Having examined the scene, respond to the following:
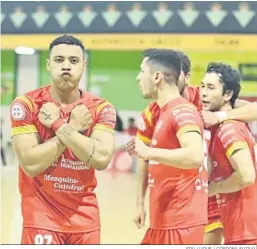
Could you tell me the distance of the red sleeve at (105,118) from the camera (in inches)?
84.7

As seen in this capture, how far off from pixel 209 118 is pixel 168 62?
29 cm

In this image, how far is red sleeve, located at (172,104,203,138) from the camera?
2127 millimetres

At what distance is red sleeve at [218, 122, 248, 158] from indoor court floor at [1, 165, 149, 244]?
18.0 inches

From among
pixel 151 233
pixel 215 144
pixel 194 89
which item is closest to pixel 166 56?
pixel 194 89

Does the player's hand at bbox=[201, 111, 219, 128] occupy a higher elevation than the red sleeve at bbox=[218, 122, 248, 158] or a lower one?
higher

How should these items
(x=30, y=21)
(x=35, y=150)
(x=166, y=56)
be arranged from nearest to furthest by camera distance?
1. (x=35, y=150)
2. (x=166, y=56)
3. (x=30, y=21)

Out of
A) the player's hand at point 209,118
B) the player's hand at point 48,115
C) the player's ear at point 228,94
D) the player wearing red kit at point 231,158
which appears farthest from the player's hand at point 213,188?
the player's hand at point 48,115

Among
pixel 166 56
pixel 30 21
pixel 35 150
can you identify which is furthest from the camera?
pixel 30 21

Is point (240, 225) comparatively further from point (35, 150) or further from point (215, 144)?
point (35, 150)

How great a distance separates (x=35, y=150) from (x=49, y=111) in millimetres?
160

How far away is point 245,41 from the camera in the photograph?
9.31 ft

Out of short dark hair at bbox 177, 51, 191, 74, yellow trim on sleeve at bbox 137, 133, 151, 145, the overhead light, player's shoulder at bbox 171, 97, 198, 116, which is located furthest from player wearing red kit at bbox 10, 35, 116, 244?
the overhead light

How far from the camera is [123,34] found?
2.91 meters

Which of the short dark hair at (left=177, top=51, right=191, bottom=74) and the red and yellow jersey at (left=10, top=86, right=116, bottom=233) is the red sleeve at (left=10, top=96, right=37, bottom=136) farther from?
the short dark hair at (left=177, top=51, right=191, bottom=74)
